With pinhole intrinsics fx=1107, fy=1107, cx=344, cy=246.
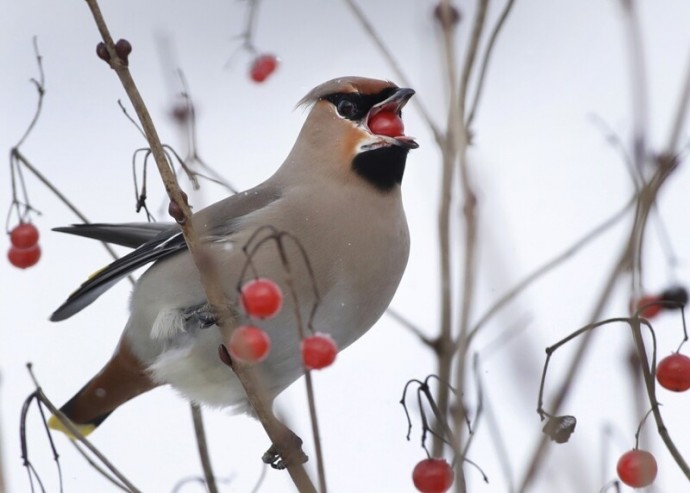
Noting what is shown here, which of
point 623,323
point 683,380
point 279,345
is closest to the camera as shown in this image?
point 623,323

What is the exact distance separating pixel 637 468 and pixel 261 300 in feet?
2.62

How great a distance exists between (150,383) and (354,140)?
112 centimetres

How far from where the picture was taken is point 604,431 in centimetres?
222

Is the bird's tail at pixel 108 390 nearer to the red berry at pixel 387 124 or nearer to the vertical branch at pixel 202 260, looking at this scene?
the red berry at pixel 387 124

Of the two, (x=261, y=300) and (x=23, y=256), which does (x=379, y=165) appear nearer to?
(x=23, y=256)

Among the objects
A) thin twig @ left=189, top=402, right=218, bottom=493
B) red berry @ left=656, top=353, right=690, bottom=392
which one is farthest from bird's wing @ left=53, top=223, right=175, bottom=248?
red berry @ left=656, top=353, right=690, bottom=392

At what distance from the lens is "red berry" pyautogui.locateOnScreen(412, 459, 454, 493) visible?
2.45 metres

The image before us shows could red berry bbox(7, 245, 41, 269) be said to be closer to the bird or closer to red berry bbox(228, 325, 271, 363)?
the bird

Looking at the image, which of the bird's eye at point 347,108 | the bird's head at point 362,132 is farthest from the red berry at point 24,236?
the bird's eye at point 347,108

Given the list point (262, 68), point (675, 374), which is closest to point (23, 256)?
point (262, 68)

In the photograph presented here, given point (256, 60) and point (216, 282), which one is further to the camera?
point (256, 60)

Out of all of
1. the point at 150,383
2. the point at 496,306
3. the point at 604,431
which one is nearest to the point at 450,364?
the point at 496,306

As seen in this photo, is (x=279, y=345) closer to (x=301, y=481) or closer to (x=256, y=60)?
(x=256, y=60)

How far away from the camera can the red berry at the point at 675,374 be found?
2.46 m
